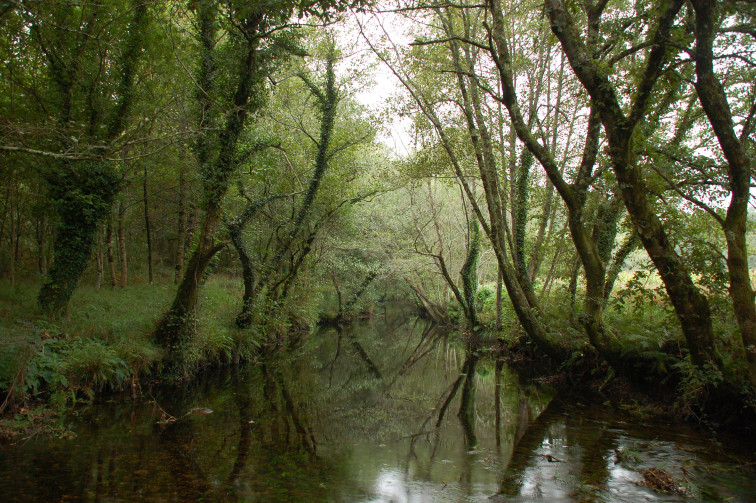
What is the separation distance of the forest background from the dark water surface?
1.47 meters

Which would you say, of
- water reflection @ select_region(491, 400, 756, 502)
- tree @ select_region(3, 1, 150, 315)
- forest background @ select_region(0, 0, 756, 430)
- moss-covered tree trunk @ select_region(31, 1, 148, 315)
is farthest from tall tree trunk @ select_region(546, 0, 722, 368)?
moss-covered tree trunk @ select_region(31, 1, 148, 315)

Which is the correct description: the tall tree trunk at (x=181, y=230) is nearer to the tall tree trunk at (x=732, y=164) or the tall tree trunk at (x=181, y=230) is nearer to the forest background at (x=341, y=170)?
the forest background at (x=341, y=170)

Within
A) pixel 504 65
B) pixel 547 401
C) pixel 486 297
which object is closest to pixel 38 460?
pixel 547 401

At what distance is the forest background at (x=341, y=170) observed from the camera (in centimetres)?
654

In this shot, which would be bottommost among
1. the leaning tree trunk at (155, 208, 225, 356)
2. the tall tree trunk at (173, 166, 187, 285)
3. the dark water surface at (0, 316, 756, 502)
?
the dark water surface at (0, 316, 756, 502)

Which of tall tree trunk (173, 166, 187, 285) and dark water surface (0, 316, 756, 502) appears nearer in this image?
dark water surface (0, 316, 756, 502)

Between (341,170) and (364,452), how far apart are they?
1299cm

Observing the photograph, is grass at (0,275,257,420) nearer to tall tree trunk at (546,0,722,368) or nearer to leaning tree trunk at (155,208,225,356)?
leaning tree trunk at (155,208,225,356)

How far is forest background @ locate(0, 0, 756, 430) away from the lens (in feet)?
21.5

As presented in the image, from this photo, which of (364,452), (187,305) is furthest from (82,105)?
(364,452)

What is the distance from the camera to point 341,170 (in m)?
17.9

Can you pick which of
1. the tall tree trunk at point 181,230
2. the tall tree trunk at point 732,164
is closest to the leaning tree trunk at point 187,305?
the tall tree trunk at point 181,230

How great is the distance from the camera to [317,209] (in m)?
17.6

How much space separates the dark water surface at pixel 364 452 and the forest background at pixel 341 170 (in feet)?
4.83
